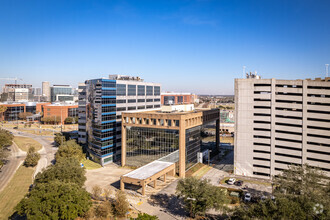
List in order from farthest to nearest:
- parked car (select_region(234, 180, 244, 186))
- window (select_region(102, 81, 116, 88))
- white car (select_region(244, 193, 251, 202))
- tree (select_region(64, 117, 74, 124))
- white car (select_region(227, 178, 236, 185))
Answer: tree (select_region(64, 117, 74, 124)) → window (select_region(102, 81, 116, 88)) → white car (select_region(227, 178, 236, 185)) → parked car (select_region(234, 180, 244, 186)) → white car (select_region(244, 193, 251, 202))

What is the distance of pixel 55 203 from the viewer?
36.8m

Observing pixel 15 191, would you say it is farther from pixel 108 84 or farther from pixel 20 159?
pixel 108 84

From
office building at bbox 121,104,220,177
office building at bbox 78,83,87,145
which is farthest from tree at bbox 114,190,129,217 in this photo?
office building at bbox 78,83,87,145

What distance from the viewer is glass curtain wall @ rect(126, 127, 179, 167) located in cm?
6234

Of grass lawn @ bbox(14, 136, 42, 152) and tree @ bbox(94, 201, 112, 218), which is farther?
grass lawn @ bbox(14, 136, 42, 152)

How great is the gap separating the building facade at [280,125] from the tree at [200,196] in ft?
85.9

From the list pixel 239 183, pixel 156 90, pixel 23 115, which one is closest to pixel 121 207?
pixel 239 183

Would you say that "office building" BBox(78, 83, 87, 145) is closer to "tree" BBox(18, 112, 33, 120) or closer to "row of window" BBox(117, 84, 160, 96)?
"row of window" BBox(117, 84, 160, 96)

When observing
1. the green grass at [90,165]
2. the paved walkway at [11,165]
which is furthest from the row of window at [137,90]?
the paved walkway at [11,165]

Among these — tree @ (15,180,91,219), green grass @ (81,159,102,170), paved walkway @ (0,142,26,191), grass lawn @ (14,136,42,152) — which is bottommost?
paved walkway @ (0,142,26,191)

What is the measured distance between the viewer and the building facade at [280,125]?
180 feet

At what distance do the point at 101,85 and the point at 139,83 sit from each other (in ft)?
58.2

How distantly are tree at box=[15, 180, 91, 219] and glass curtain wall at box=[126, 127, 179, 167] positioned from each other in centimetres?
2656

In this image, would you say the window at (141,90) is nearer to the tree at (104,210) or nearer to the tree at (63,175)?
the tree at (63,175)
